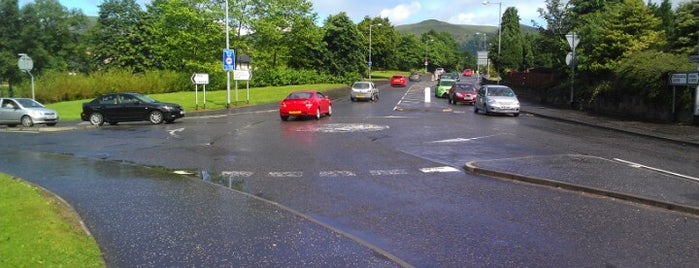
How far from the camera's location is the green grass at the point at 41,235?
504 cm

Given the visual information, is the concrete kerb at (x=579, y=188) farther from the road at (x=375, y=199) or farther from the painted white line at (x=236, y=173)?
the painted white line at (x=236, y=173)

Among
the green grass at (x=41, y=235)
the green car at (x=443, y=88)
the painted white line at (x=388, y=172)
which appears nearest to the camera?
the green grass at (x=41, y=235)

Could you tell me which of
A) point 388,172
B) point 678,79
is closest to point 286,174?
point 388,172

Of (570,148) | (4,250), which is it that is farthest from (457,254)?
(570,148)

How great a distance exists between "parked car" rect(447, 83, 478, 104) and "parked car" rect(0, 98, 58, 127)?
23.4m

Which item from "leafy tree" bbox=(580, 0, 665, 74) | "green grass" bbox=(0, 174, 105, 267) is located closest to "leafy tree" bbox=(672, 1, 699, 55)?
"leafy tree" bbox=(580, 0, 665, 74)

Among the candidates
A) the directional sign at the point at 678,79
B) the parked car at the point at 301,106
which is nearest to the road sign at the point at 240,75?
→ the parked car at the point at 301,106

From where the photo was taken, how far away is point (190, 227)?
6.70m

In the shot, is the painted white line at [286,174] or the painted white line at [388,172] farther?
the painted white line at [388,172]

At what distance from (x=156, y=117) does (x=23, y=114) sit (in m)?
6.65

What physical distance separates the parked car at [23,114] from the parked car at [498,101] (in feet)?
67.2

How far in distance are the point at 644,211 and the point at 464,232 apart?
2.79m

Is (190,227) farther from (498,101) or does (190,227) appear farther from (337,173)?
(498,101)

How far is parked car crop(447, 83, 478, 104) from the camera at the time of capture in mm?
36250
